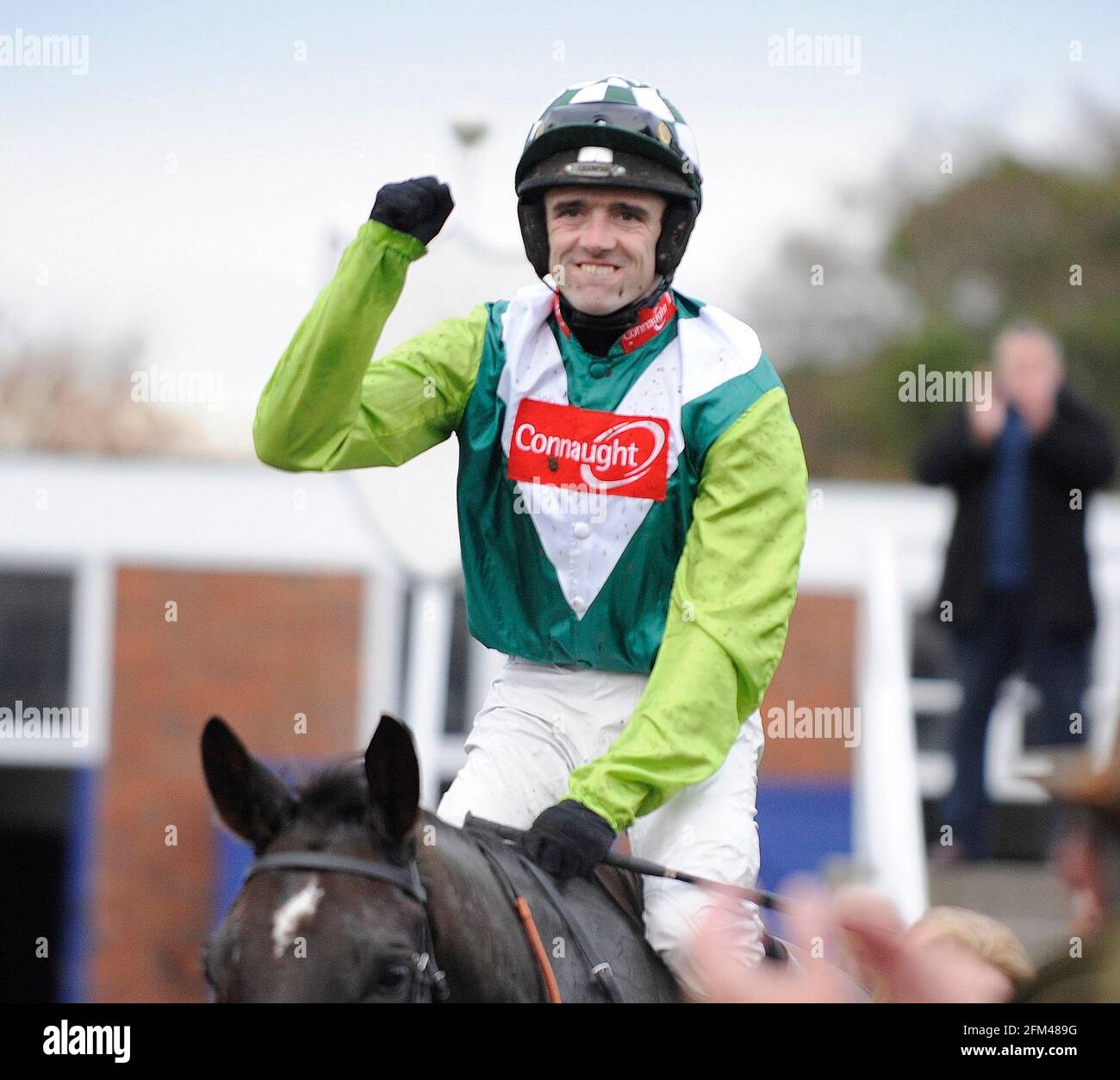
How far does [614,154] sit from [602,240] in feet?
0.52

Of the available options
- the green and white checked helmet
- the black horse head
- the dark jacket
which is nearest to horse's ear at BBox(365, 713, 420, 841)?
the black horse head

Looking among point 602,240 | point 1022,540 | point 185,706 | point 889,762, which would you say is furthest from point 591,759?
point 185,706

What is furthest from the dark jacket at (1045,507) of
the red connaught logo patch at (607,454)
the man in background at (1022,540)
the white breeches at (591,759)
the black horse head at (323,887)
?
the black horse head at (323,887)

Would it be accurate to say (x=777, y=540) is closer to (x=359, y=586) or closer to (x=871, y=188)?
Result: (x=359, y=586)

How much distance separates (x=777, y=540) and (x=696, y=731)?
1.35ft

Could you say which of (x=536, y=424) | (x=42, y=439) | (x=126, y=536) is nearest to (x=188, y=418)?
(x=42, y=439)

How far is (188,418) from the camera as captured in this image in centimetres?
1933

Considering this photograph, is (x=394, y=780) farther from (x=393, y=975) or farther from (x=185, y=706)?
(x=185, y=706)

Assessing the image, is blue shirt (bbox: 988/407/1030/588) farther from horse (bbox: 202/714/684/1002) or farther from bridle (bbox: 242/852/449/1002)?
bridle (bbox: 242/852/449/1002)

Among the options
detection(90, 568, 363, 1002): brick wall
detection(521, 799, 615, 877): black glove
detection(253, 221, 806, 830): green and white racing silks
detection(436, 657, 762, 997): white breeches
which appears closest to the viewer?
detection(521, 799, 615, 877): black glove

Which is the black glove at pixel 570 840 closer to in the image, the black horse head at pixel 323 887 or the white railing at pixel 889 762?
the black horse head at pixel 323 887

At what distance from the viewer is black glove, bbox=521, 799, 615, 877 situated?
3123mm

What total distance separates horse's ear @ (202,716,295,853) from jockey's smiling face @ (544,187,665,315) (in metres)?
1.15

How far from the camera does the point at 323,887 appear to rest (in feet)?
8.66
